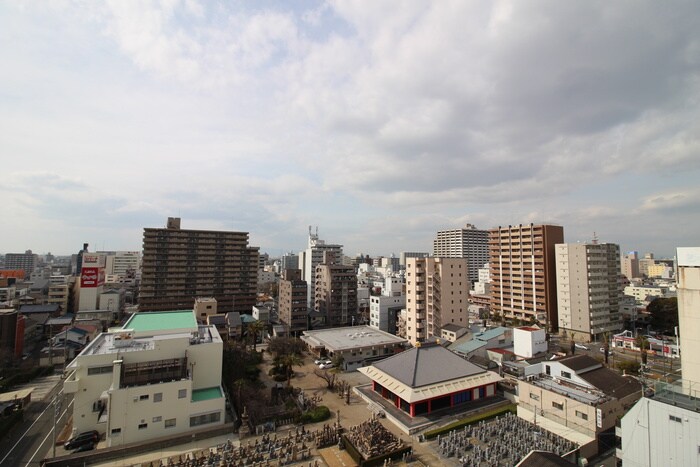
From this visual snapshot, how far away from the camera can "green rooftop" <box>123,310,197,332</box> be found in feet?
118

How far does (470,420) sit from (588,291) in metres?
45.6

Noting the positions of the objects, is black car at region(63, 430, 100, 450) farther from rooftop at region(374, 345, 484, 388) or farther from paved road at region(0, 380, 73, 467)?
rooftop at region(374, 345, 484, 388)

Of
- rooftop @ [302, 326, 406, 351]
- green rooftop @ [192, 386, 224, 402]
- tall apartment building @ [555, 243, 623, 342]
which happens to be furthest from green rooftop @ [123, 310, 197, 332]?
tall apartment building @ [555, 243, 623, 342]

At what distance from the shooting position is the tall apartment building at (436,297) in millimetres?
55062

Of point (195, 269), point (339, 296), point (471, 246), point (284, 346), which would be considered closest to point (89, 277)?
point (195, 269)

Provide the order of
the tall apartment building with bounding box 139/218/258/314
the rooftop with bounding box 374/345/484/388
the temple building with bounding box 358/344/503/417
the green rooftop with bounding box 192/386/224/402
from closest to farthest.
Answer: the green rooftop with bounding box 192/386/224/402, the temple building with bounding box 358/344/503/417, the rooftop with bounding box 374/345/484/388, the tall apartment building with bounding box 139/218/258/314

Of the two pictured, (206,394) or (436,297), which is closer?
(206,394)

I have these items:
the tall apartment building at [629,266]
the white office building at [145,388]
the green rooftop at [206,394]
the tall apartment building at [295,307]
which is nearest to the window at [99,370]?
the white office building at [145,388]

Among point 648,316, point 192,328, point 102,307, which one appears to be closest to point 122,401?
point 192,328

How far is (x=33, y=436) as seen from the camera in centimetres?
2803

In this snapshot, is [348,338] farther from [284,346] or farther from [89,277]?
[89,277]

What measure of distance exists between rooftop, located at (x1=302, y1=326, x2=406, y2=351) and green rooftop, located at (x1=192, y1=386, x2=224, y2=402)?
58.7 feet

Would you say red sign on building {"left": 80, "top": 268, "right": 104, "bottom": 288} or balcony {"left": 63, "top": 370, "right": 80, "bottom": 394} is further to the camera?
red sign on building {"left": 80, "top": 268, "right": 104, "bottom": 288}

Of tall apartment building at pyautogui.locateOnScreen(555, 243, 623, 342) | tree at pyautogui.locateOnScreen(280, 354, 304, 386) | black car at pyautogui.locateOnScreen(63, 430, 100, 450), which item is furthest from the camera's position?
tall apartment building at pyautogui.locateOnScreen(555, 243, 623, 342)
